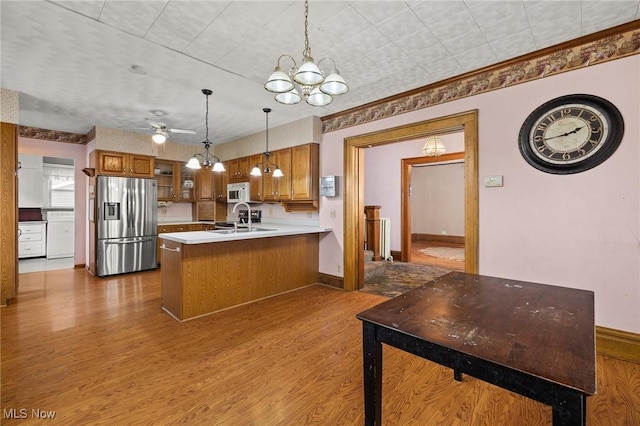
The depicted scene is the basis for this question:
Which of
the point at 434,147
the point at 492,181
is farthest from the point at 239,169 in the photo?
the point at 492,181

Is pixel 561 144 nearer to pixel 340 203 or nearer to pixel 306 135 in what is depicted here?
pixel 340 203

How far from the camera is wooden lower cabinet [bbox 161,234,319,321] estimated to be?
10.1 ft

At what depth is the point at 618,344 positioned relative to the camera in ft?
7.58

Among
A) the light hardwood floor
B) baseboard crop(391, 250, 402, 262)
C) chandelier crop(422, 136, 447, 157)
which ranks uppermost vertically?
chandelier crop(422, 136, 447, 157)

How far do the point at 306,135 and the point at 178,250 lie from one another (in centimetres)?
252

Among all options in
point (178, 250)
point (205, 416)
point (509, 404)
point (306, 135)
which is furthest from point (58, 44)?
point (509, 404)

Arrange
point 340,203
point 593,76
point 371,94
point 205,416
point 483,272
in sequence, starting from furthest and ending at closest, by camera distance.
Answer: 1. point 340,203
2. point 371,94
3. point 483,272
4. point 593,76
5. point 205,416

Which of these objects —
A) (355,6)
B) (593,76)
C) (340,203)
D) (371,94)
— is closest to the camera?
(355,6)

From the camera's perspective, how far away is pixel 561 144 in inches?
98.4

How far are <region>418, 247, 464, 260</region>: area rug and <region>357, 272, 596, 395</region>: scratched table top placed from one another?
17.7ft

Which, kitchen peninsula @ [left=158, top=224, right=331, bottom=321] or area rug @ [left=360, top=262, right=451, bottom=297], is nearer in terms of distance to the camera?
kitchen peninsula @ [left=158, top=224, right=331, bottom=321]

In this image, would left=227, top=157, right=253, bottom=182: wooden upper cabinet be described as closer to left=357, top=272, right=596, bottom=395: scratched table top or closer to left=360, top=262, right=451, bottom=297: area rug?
left=360, top=262, right=451, bottom=297: area rug

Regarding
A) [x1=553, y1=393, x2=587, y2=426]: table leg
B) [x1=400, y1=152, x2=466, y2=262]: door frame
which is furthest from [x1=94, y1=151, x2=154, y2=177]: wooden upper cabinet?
[x1=553, y1=393, x2=587, y2=426]: table leg

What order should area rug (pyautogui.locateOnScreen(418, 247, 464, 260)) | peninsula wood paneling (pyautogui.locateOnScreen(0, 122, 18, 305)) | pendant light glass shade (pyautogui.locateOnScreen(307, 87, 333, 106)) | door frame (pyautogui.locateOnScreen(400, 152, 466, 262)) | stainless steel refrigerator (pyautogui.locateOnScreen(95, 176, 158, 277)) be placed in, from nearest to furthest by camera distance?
pendant light glass shade (pyautogui.locateOnScreen(307, 87, 333, 106))
peninsula wood paneling (pyautogui.locateOnScreen(0, 122, 18, 305))
stainless steel refrigerator (pyautogui.locateOnScreen(95, 176, 158, 277))
door frame (pyautogui.locateOnScreen(400, 152, 466, 262))
area rug (pyautogui.locateOnScreen(418, 247, 464, 260))
